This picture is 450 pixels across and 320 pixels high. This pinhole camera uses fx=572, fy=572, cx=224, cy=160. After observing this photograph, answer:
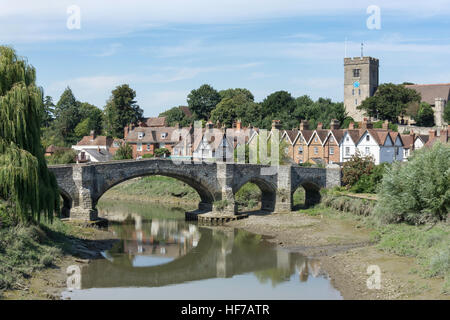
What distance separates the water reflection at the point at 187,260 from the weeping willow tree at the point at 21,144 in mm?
4692

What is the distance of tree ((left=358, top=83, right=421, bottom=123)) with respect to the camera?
88.8 meters

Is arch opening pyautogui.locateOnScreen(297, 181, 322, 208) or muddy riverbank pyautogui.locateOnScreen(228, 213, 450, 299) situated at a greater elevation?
arch opening pyautogui.locateOnScreen(297, 181, 322, 208)

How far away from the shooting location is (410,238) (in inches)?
1363

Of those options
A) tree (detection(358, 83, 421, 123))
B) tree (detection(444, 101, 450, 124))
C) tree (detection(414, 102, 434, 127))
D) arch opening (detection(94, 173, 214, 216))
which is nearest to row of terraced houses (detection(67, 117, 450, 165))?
arch opening (detection(94, 173, 214, 216))

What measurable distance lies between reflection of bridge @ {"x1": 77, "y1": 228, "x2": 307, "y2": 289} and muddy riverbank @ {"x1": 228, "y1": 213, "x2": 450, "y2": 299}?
2.15 m

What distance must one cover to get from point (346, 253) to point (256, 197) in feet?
73.0

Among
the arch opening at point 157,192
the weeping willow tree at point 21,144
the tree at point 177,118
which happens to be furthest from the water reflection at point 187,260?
the tree at point 177,118

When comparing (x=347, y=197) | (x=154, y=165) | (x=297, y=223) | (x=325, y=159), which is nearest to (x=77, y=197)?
(x=154, y=165)

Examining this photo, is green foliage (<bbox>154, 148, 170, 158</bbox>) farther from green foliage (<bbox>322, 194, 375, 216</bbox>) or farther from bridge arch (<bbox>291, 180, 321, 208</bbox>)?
green foliage (<bbox>322, 194, 375, 216</bbox>)

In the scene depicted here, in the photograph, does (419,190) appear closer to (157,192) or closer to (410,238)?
(410,238)

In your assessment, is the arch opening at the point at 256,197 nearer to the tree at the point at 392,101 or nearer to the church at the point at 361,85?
the tree at the point at 392,101

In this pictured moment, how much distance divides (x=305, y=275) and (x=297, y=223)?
16005 mm

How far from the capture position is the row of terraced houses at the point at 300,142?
2726 inches

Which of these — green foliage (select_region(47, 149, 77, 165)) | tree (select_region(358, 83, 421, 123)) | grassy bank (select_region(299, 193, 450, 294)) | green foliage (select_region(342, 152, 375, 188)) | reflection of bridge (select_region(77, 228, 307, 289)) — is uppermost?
tree (select_region(358, 83, 421, 123))
